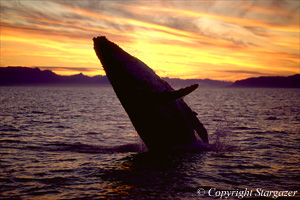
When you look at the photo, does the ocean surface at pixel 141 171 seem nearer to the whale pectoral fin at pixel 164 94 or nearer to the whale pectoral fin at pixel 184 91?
the whale pectoral fin at pixel 164 94

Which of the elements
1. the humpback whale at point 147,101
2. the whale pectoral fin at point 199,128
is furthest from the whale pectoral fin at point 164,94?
the whale pectoral fin at point 199,128

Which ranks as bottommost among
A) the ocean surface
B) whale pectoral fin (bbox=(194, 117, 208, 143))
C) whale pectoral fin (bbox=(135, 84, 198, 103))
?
the ocean surface

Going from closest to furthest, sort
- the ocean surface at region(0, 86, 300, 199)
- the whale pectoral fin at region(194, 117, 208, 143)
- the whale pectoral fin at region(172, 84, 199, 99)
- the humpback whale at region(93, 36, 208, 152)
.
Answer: the whale pectoral fin at region(172, 84, 199, 99)
the ocean surface at region(0, 86, 300, 199)
the humpback whale at region(93, 36, 208, 152)
the whale pectoral fin at region(194, 117, 208, 143)

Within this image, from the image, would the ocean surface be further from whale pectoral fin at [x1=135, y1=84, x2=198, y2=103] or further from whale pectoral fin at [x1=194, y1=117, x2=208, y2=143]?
whale pectoral fin at [x1=135, y1=84, x2=198, y2=103]

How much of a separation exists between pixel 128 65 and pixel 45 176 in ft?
14.7

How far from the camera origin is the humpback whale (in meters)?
8.30

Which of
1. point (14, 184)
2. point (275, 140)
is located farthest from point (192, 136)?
point (275, 140)

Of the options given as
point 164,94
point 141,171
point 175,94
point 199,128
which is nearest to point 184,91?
point 175,94

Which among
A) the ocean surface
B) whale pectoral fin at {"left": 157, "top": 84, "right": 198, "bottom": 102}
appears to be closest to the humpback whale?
whale pectoral fin at {"left": 157, "top": 84, "right": 198, "bottom": 102}

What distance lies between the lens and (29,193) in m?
7.38

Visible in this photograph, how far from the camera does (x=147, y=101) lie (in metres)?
7.76

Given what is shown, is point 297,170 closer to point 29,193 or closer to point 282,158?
point 282,158

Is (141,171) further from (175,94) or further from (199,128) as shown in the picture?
(175,94)

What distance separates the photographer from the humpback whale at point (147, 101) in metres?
8.30
